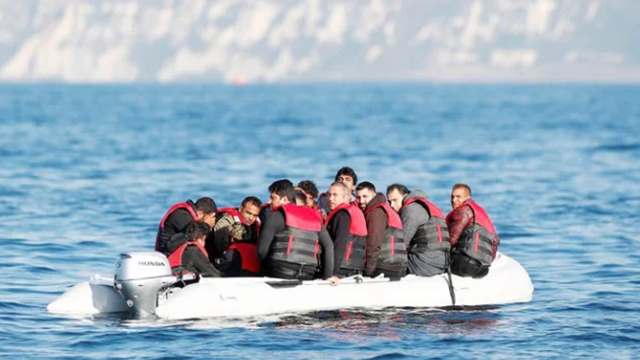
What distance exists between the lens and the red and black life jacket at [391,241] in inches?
633

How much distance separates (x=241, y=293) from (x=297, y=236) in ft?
2.84

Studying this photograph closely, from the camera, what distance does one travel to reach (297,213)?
50.3 feet

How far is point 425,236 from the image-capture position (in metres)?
16.5

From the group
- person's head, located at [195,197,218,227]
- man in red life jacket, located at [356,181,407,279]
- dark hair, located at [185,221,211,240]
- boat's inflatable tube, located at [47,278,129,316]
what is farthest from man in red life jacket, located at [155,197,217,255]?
man in red life jacket, located at [356,181,407,279]

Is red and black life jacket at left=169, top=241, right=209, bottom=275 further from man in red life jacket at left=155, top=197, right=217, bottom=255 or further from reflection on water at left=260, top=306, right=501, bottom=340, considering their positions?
reflection on water at left=260, top=306, right=501, bottom=340

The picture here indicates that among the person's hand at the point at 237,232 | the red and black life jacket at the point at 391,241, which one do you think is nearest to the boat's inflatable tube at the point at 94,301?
the person's hand at the point at 237,232

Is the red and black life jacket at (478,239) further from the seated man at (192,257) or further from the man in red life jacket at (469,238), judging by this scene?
the seated man at (192,257)

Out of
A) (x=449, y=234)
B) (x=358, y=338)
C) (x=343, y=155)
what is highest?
(x=343, y=155)

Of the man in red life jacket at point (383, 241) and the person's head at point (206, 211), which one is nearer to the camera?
→ the man in red life jacket at point (383, 241)

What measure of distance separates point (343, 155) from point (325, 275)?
32.3 m

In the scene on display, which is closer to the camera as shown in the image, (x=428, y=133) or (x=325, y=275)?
(x=325, y=275)

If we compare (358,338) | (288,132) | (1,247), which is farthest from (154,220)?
(288,132)

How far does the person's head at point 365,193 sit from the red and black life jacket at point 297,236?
1.02 meters

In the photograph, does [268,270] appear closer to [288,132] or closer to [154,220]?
[154,220]
